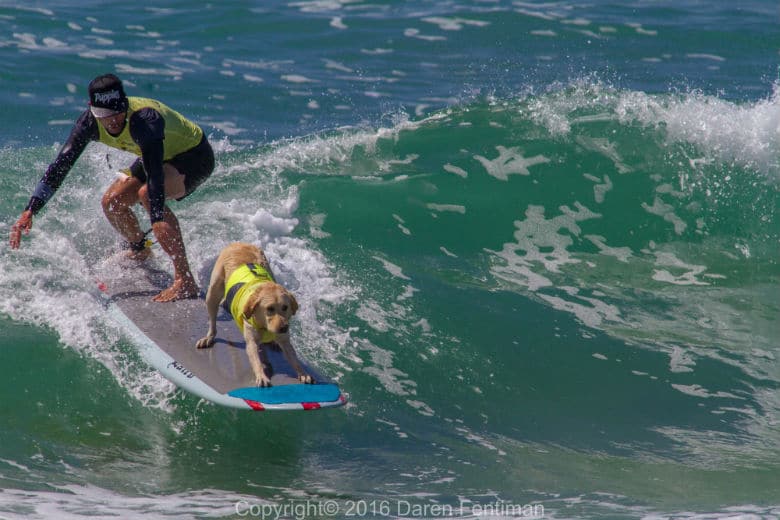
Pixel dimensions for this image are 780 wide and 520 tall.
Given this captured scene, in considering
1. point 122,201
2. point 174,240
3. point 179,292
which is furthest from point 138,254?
point 174,240

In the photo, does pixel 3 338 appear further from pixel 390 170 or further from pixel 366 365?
pixel 390 170

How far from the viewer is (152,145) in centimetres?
708

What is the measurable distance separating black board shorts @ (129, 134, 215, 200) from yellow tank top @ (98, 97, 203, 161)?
0.15 feet

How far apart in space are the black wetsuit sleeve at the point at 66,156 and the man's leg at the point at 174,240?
1.86 feet

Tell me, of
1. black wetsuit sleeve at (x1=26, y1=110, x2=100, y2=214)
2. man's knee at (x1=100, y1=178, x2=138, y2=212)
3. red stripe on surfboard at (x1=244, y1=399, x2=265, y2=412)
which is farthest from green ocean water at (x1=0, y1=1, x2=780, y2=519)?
black wetsuit sleeve at (x1=26, y1=110, x2=100, y2=214)

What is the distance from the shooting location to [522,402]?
7523 mm

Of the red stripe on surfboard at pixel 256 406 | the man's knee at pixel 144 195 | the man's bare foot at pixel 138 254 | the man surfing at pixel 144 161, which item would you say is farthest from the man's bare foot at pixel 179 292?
the red stripe on surfboard at pixel 256 406

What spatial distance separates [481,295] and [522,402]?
178cm

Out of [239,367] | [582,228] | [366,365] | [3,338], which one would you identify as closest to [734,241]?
[582,228]

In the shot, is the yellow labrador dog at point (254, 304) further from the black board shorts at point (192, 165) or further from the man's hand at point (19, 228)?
the man's hand at point (19, 228)

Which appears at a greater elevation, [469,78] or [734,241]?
[469,78]

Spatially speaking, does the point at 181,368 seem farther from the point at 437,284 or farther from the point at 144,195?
the point at 437,284

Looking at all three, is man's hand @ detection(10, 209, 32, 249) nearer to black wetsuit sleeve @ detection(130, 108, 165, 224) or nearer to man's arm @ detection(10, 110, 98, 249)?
man's arm @ detection(10, 110, 98, 249)

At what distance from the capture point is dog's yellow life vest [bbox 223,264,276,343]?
6.11 m
